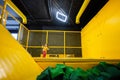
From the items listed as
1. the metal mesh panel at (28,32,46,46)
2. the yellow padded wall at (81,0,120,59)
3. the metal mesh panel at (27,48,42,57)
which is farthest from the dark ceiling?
the metal mesh panel at (27,48,42,57)

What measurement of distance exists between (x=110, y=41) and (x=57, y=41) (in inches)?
147

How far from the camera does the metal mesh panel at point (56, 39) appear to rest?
6.89 metres

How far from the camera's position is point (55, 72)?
3.92 feet

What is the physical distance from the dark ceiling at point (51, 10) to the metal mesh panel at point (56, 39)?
58cm

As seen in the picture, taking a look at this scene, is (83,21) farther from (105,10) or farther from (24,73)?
(24,73)

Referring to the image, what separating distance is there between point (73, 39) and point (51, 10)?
231cm

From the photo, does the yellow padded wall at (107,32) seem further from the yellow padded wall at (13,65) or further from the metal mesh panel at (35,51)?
the metal mesh panel at (35,51)

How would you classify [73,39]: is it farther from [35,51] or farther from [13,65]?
[13,65]

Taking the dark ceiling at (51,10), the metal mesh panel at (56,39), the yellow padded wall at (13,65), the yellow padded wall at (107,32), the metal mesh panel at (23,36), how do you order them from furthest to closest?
the metal mesh panel at (56,39) < the metal mesh panel at (23,36) < the dark ceiling at (51,10) < the yellow padded wall at (107,32) < the yellow padded wall at (13,65)

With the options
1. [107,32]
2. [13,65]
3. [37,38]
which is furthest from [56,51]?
[13,65]

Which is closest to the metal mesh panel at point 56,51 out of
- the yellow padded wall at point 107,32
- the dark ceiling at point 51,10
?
the dark ceiling at point 51,10

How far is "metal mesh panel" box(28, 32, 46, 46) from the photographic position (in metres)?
6.94

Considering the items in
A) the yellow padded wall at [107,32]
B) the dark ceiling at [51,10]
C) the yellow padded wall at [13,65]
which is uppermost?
the dark ceiling at [51,10]

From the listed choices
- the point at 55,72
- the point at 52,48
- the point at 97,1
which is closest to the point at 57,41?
the point at 52,48
